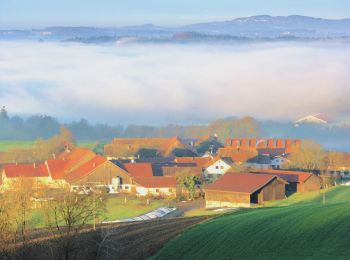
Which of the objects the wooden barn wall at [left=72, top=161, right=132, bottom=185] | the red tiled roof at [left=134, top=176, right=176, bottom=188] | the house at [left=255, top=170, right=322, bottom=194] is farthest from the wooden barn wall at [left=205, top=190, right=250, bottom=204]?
the wooden barn wall at [left=72, top=161, right=132, bottom=185]

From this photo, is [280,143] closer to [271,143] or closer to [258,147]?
[271,143]

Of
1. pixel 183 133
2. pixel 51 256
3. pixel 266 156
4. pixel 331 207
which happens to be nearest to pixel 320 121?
pixel 183 133

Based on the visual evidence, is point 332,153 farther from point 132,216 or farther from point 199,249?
point 199,249

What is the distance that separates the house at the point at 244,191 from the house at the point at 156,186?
3.23 m

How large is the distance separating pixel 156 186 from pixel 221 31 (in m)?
93.7

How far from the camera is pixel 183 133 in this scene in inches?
2943

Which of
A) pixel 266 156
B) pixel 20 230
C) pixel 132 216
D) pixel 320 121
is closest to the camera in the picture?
pixel 20 230

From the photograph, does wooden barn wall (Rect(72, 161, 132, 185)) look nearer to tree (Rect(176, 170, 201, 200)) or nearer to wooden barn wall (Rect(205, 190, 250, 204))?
tree (Rect(176, 170, 201, 200))

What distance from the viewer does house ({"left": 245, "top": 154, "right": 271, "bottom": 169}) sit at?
178 feet

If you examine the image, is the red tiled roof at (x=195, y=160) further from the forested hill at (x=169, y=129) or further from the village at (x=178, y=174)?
the forested hill at (x=169, y=129)

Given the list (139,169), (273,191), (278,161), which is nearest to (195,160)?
(278,161)

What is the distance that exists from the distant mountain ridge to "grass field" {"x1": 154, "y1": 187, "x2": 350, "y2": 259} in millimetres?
96106

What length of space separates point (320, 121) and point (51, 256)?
5719cm

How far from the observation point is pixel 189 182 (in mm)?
39844
